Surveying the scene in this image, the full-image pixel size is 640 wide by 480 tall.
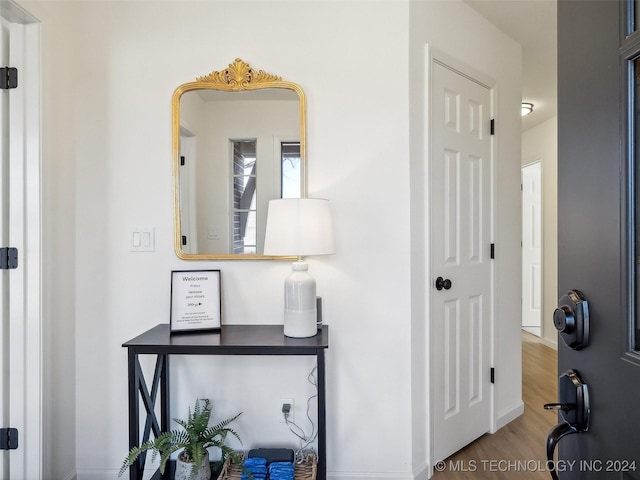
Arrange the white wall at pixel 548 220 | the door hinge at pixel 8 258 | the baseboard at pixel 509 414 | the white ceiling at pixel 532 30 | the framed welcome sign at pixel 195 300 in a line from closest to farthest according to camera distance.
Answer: the door hinge at pixel 8 258 < the framed welcome sign at pixel 195 300 < the white ceiling at pixel 532 30 < the baseboard at pixel 509 414 < the white wall at pixel 548 220

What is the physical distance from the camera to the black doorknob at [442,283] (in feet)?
6.49

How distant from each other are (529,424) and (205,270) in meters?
2.27

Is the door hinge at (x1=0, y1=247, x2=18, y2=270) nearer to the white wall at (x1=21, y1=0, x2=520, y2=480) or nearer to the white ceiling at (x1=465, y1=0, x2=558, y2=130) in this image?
the white wall at (x1=21, y1=0, x2=520, y2=480)

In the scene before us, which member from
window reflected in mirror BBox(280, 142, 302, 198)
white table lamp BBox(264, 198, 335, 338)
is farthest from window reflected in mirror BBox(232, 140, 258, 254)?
white table lamp BBox(264, 198, 335, 338)

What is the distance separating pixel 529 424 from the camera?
2.40 metres

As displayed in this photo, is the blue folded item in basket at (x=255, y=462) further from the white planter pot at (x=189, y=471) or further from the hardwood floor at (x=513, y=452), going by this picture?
the hardwood floor at (x=513, y=452)

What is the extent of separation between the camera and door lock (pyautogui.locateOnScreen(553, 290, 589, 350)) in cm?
54

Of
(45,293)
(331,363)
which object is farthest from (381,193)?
(45,293)

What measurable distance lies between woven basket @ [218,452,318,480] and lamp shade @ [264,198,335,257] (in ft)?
3.29

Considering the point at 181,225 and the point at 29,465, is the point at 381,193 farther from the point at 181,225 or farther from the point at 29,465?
the point at 29,465

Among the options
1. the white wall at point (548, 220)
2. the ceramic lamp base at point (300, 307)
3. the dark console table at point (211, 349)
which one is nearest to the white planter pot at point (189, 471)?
the dark console table at point (211, 349)

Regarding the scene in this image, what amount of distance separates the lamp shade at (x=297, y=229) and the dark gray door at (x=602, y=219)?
3.49 feet

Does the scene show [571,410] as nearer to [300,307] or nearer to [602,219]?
[602,219]

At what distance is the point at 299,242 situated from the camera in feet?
5.12
